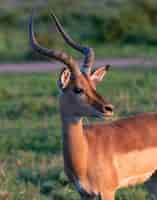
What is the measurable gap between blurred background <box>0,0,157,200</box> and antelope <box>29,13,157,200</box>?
0.78m

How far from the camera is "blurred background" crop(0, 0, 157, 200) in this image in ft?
28.6

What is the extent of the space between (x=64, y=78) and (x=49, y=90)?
9.77m

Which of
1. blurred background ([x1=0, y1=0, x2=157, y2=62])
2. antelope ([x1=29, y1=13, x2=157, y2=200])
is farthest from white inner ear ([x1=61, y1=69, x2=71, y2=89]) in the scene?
blurred background ([x1=0, y1=0, x2=157, y2=62])


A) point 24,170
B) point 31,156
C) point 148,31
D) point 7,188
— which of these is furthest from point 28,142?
point 148,31

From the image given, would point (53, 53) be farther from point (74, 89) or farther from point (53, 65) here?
point (53, 65)

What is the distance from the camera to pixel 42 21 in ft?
111

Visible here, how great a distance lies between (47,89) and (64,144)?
9852 millimetres

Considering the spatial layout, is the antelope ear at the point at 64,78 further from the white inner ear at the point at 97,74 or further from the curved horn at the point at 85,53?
the white inner ear at the point at 97,74

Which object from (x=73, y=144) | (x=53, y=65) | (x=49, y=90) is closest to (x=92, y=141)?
(x=73, y=144)

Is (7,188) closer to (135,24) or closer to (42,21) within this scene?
(135,24)

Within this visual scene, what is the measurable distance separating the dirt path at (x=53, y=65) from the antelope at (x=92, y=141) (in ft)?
44.9

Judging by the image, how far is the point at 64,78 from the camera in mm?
7105

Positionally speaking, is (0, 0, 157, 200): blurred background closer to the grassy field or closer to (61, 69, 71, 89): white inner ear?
the grassy field

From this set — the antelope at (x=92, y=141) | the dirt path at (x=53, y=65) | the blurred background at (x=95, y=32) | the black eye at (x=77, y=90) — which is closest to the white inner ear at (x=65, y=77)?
the antelope at (x=92, y=141)
